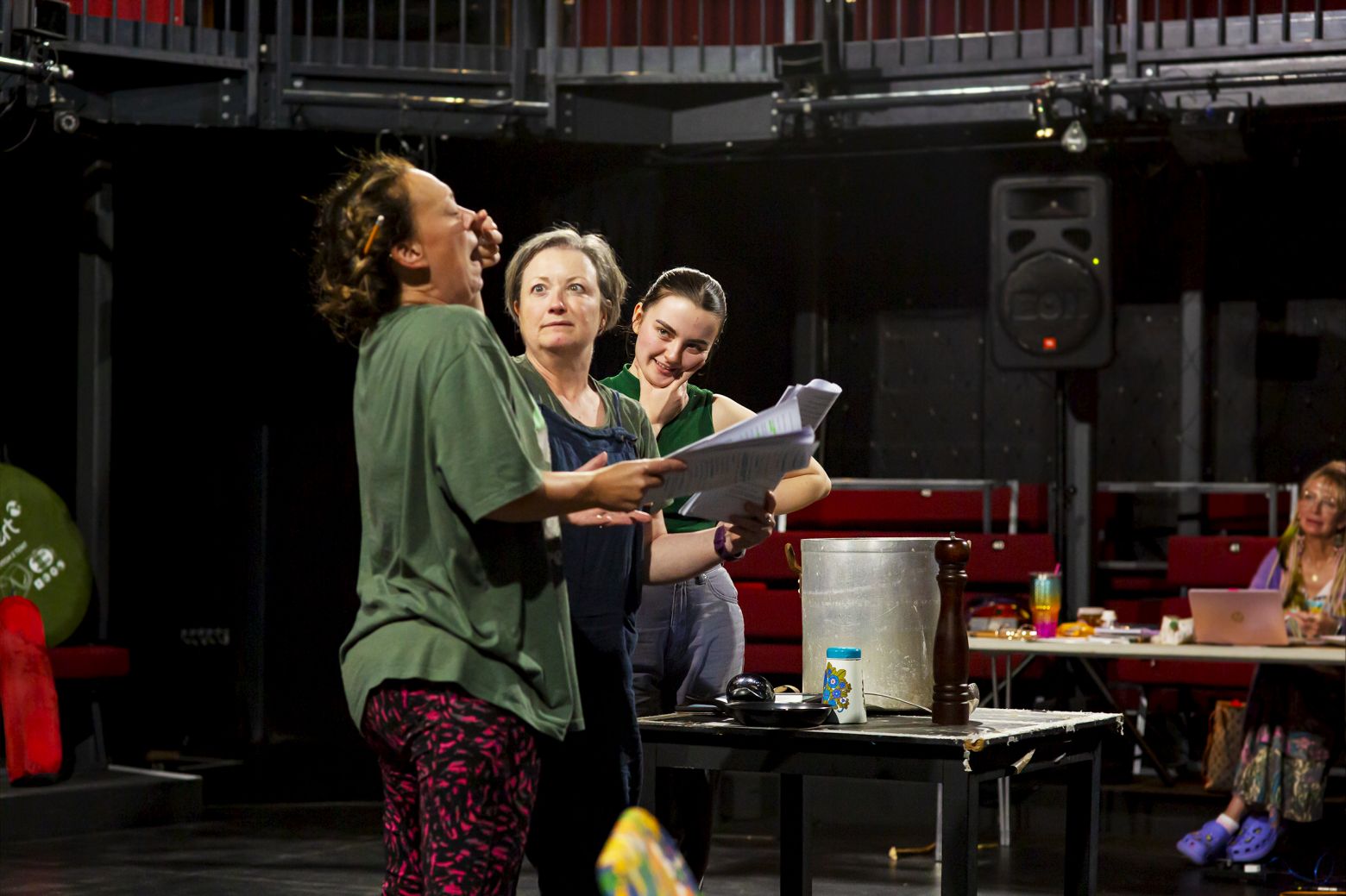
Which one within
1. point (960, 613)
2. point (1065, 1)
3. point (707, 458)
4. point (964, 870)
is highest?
point (1065, 1)

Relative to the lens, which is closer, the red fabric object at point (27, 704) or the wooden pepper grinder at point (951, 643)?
the wooden pepper grinder at point (951, 643)

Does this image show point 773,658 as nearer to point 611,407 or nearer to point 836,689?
point 836,689

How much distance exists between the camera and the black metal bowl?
8.04 feet

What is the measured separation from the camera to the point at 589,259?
243cm

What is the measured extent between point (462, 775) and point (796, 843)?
1.28m

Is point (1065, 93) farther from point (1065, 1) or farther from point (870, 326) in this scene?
point (870, 326)

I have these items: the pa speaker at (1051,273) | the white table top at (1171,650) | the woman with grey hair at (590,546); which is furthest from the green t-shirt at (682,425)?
the pa speaker at (1051,273)

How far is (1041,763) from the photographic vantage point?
2555 millimetres

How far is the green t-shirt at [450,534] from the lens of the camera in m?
1.79

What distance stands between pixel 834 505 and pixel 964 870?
17.0 ft

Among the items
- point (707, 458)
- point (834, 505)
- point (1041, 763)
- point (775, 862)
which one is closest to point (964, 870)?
point (1041, 763)

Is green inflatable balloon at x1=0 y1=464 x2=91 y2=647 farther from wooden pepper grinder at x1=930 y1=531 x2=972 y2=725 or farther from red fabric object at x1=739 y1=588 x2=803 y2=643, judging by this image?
wooden pepper grinder at x1=930 y1=531 x2=972 y2=725

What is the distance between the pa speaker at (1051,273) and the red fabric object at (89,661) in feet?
12.4

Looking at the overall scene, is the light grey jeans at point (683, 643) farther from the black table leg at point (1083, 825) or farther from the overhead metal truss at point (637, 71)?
the overhead metal truss at point (637, 71)
